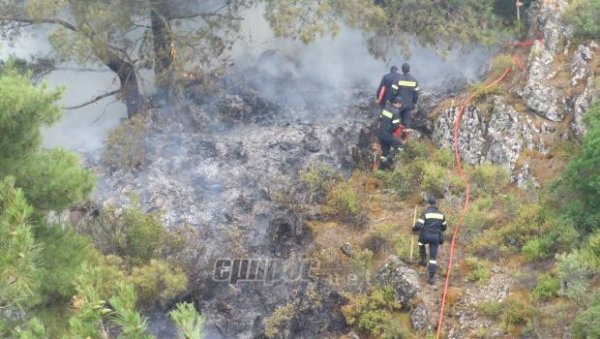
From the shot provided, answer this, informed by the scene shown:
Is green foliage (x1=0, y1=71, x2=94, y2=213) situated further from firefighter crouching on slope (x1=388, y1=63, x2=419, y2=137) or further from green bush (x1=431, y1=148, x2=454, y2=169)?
green bush (x1=431, y1=148, x2=454, y2=169)

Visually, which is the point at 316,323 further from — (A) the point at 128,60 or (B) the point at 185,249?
(A) the point at 128,60

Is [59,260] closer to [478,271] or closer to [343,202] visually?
[343,202]

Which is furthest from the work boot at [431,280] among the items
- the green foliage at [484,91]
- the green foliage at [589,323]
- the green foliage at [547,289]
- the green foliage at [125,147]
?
the green foliage at [125,147]

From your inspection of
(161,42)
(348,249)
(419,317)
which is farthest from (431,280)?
(161,42)

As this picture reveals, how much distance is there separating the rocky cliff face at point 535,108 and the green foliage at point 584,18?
0.20 metres

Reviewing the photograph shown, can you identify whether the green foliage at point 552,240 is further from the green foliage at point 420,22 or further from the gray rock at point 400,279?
the green foliage at point 420,22

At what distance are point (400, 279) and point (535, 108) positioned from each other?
433 cm

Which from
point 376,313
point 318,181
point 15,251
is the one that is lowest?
point 376,313

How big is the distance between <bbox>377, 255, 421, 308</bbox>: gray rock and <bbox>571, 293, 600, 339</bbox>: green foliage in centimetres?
264

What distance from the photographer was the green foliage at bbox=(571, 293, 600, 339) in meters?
8.28

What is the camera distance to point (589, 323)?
846 centimetres

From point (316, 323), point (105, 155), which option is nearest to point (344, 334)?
point (316, 323)

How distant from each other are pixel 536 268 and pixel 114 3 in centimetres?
831

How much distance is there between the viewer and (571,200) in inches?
432
